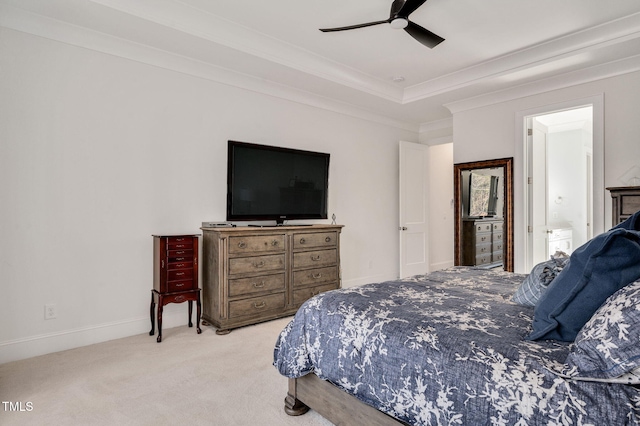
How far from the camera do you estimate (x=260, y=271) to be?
3582 mm

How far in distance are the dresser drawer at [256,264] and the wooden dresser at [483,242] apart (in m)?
2.78

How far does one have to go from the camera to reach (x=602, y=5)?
2984 millimetres

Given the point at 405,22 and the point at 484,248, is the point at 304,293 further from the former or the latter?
the point at 405,22

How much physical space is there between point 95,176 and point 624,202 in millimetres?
4717

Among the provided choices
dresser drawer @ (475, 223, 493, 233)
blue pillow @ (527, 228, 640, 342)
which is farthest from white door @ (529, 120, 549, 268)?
blue pillow @ (527, 228, 640, 342)

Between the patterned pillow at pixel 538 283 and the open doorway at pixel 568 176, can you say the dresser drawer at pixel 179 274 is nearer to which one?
the patterned pillow at pixel 538 283

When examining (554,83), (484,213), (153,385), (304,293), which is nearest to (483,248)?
(484,213)

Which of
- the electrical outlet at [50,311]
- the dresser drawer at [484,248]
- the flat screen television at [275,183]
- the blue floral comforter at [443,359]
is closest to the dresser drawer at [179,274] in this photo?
the flat screen television at [275,183]

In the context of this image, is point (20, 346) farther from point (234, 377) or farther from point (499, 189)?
point (499, 189)

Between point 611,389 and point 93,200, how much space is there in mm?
3548

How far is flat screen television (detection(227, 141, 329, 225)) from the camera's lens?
3.76 meters

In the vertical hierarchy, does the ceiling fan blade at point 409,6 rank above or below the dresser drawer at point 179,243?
above

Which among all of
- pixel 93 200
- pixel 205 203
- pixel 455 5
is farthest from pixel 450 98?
pixel 93 200

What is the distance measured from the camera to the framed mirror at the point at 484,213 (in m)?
4.55
